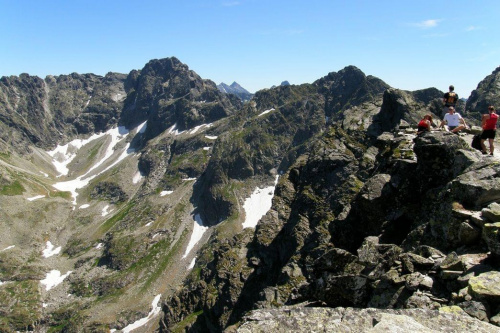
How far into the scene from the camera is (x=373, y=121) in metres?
77.2

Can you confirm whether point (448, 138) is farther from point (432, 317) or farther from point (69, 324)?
point (69, 324)

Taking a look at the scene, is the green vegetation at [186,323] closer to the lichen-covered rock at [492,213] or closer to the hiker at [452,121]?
the hiker at [452,121]

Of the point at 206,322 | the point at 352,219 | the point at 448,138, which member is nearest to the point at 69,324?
the point at 206,322

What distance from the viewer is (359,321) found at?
1156 cm

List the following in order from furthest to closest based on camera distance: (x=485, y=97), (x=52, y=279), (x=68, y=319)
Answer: (x=52, y=279), (x=485, y=97), (x=68, y=319)

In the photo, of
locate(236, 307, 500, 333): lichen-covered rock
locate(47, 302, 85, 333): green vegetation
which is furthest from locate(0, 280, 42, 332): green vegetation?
locate(236, 307, 500, 333): lichen-covered rock

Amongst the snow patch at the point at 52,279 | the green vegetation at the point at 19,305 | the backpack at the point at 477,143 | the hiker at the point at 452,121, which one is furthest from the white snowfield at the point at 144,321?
the backpack at the point at 477,143

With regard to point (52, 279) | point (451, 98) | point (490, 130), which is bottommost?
point (52, 279)

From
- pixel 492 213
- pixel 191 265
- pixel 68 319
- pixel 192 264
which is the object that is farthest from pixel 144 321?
pixel 492 213

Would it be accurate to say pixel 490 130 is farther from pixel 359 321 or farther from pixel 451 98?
pixel 359 321

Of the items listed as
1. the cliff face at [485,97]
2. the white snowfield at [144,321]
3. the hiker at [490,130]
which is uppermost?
the cliff face at [485,97]

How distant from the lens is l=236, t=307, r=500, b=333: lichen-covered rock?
1080 centimetres

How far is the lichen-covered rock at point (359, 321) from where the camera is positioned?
10805 mm

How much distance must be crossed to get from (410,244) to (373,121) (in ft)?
204
